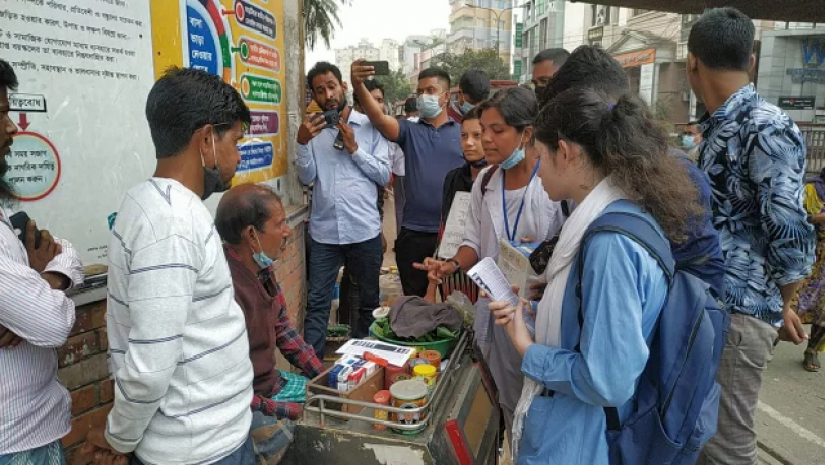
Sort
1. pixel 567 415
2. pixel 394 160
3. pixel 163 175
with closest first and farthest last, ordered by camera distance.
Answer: pixel 163 175 → pixel 567 415 → pixel 394 160

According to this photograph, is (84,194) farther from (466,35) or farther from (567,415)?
(466,35)

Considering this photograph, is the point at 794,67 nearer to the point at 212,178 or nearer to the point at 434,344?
the point at 434,344

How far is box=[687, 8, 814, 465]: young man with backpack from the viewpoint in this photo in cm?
196

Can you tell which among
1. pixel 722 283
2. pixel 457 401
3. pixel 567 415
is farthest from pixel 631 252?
pixel 457 401

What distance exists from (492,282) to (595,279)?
58 centimetres

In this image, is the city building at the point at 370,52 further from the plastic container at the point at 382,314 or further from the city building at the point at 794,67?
the plastic container at the point at 382,314

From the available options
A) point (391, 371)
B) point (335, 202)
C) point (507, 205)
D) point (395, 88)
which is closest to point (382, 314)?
point (391, 371)

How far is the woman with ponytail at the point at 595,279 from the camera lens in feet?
4.41

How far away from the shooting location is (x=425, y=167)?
394 cm

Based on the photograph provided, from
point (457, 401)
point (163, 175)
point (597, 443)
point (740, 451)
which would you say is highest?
point (163, 175)

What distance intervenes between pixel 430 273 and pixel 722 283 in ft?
4.41

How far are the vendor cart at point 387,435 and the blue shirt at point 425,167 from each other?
1984 mm

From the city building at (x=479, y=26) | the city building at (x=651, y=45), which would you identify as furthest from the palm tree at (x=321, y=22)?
the city building at (x=479, y=26)

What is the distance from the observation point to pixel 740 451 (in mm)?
2076
